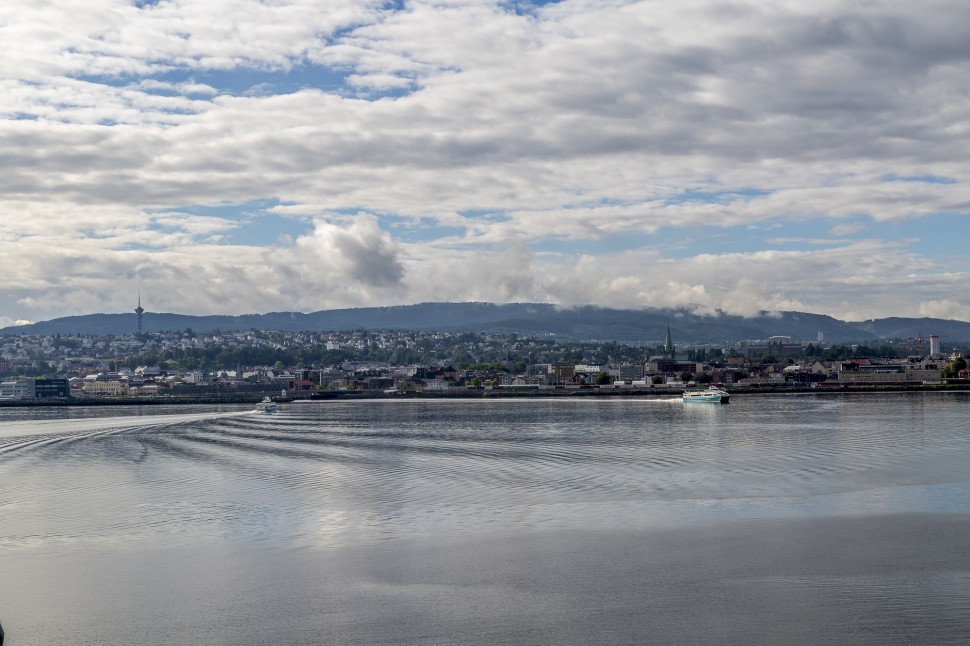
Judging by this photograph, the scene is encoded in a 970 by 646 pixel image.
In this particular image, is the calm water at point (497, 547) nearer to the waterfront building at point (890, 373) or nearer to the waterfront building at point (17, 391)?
the waterfront building at point (890, 373)

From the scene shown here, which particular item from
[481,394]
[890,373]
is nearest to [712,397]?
[481,394]

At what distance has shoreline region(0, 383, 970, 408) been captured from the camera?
123 metres

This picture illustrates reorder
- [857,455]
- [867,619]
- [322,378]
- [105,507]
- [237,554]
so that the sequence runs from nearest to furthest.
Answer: [867,619] < [237,554] < [105,507] < [857,455] < [322,378]

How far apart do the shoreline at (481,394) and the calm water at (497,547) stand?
8741 cm

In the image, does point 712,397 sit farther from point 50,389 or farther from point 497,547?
point 50,389

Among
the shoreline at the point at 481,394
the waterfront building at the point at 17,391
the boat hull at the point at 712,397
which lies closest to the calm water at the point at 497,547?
the boat hull at the point at 712,397

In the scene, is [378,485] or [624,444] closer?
[378,485]

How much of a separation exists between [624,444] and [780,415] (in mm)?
27264

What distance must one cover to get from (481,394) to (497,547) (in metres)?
115


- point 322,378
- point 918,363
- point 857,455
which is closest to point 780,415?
point 857,455

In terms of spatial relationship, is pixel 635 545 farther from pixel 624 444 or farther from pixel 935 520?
pixel 624 444

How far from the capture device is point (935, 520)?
73.0 ft

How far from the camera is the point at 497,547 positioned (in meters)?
20.1

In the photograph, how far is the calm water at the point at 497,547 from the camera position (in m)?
14.8
